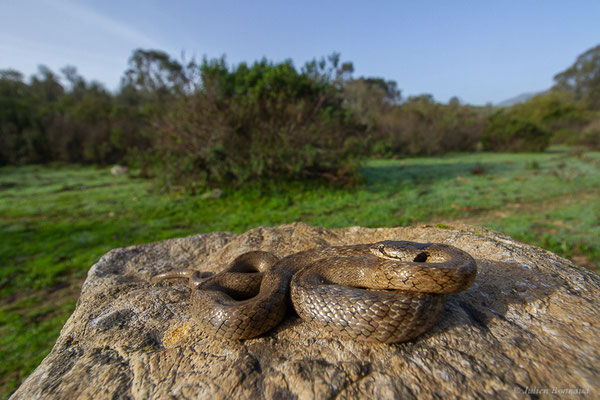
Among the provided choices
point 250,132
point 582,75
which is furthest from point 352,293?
point 582,75

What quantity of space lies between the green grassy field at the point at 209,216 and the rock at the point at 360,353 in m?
2.47

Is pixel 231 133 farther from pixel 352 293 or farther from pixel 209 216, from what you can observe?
pixel 352 293

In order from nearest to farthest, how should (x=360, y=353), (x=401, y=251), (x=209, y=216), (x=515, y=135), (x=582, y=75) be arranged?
(x=360, y=353) < (x=401, y=251) < (x=209, y=216) < (x=515, y=135) < (x=582, y=75)

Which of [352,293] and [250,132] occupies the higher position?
[250,132]

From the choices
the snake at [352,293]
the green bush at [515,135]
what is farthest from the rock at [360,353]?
the green bush at [515,135]

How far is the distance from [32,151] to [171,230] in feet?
70.2

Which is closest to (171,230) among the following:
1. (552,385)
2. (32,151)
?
(552,385)

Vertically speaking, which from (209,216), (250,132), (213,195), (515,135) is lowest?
(209,216)

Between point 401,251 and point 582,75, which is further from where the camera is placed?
point 582,75

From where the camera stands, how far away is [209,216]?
29.1 ft

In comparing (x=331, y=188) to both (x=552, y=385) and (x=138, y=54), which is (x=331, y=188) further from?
(x=138, y=54)

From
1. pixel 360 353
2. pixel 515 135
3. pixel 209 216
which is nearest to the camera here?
pixel 360 353

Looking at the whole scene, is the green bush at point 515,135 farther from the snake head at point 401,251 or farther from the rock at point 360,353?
the snake head at point 401,251

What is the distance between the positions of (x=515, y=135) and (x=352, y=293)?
2876 centimetres
